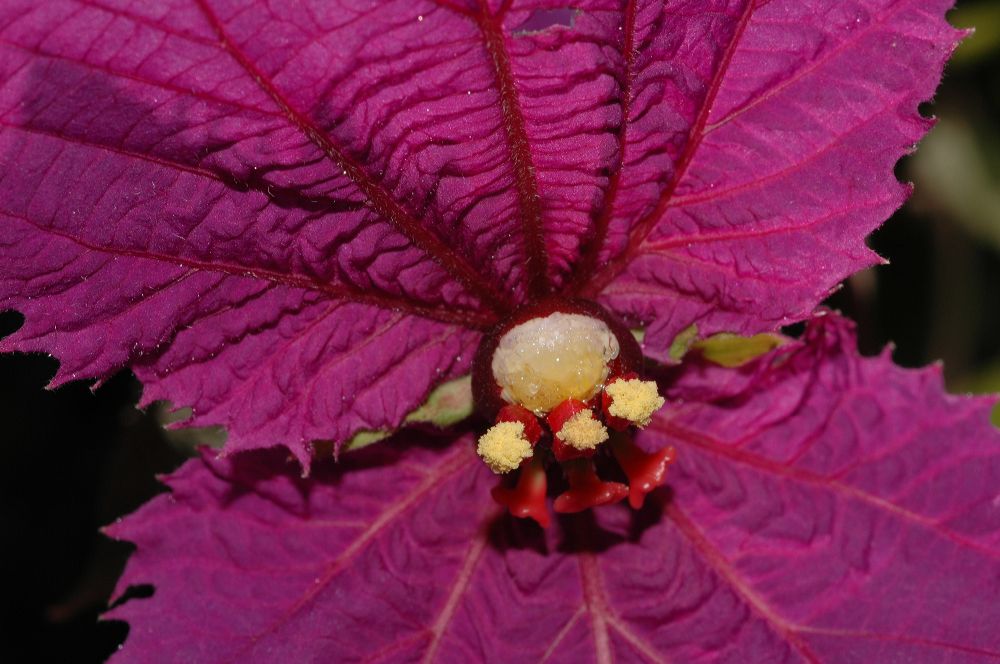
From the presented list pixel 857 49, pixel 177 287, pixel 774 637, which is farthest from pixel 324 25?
pixel 774 637

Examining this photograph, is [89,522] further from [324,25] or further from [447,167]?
[324,25]

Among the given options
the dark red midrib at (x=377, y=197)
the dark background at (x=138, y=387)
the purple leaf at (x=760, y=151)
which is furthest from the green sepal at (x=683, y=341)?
the dark background at (x=138, y=387)

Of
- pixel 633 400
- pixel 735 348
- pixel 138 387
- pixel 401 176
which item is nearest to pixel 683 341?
pixel 735 348

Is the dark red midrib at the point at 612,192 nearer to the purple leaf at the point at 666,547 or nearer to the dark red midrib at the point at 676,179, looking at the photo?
the dark red midrib at the point at 676,179

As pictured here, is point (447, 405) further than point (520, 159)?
Yes

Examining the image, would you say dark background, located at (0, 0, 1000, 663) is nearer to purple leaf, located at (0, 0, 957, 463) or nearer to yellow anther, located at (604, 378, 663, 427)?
purple leaf, located at (0, 0, 957, 463)

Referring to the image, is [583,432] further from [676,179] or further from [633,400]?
[676,179]

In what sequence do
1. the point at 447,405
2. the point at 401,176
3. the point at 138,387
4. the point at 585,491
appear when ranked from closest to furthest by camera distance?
1. the point at 401,176
2. the point at 585,491
3. the point at 447,405
4. the point at 138,387
